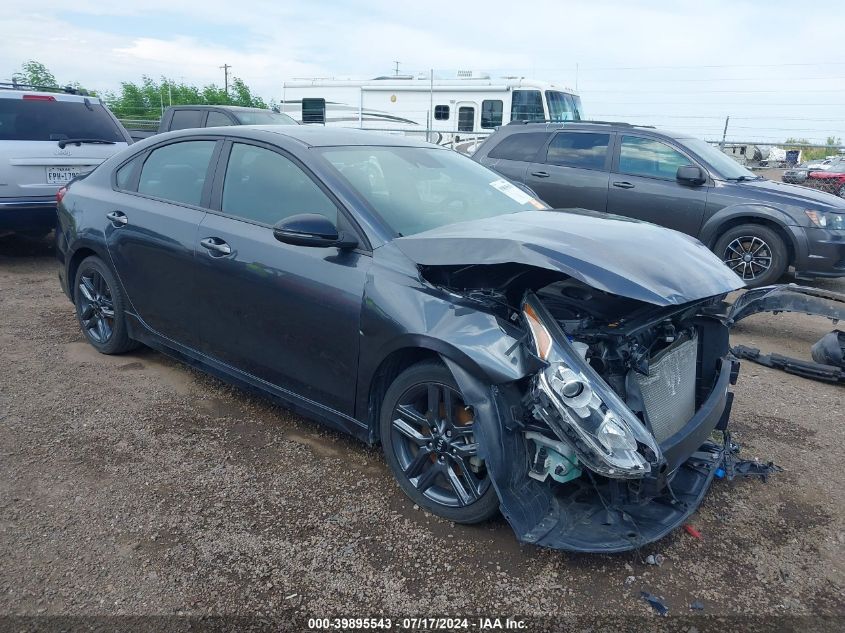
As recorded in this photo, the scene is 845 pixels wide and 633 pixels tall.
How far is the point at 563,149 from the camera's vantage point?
8.54m

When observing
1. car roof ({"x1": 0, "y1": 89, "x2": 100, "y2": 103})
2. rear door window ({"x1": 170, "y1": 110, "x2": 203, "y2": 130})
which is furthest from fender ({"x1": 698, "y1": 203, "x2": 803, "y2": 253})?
rear door window ({"x1": 170, "y1": 110, "x2": 203, "y2": 130})

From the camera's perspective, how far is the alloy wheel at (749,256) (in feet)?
24.8

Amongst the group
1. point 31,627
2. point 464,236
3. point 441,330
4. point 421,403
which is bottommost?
point 31,627

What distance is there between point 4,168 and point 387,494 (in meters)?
6.24

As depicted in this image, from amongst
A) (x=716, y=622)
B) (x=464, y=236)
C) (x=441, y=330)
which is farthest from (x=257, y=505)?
(x=716, y=622)

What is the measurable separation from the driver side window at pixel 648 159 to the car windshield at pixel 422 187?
14.0ft

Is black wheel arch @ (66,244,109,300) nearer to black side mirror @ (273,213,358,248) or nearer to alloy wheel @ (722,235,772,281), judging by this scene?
black side mirror @ (273,213,358,248)

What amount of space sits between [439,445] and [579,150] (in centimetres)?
640

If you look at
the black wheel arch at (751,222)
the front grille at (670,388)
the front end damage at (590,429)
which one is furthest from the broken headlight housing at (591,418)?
the black wheel arch at (751,222)

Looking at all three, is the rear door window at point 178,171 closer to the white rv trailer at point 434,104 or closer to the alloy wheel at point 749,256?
the alloy wheel at point 749,256

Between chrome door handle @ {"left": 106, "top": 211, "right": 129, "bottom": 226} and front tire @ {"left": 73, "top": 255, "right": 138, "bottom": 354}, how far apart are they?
36 cm

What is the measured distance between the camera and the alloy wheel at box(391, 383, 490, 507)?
289cm

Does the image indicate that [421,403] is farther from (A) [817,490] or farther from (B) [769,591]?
(A) [817,490]

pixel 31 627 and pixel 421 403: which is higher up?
pixel 421 403
